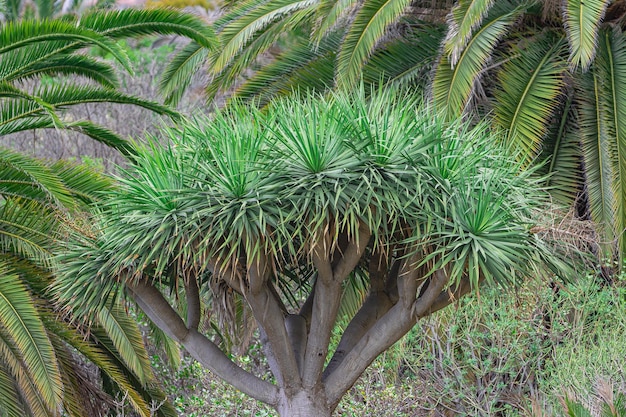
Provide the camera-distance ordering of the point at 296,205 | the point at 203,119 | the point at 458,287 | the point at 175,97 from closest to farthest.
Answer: the point at 296,205, the point at 458,287, the point at 203,119, the point at 175,97

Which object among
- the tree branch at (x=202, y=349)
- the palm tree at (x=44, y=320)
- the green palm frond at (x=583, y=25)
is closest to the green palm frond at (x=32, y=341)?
the palm tree at (x=44, y=320)

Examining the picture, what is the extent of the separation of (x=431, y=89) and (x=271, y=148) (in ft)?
15.2

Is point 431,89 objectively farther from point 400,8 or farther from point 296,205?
point 296,205

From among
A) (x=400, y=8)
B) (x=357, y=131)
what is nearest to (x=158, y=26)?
(x=400, y=8)

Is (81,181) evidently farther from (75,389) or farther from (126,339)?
(75,389)

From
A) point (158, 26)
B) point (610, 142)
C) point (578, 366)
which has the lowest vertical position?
point (578, 366)

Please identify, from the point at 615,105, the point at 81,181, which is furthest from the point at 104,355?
the point at 615,105

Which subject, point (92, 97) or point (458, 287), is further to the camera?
point (92, 97)

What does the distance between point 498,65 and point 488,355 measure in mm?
3613

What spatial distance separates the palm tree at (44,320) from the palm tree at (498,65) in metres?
3.18

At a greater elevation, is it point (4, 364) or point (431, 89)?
point (431, 89)

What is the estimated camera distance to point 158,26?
962cm

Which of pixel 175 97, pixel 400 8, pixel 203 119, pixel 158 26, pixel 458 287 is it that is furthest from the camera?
pixel 175 97

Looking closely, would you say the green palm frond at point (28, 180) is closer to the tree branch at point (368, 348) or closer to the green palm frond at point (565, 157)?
the tree branch at point (368, 348)
